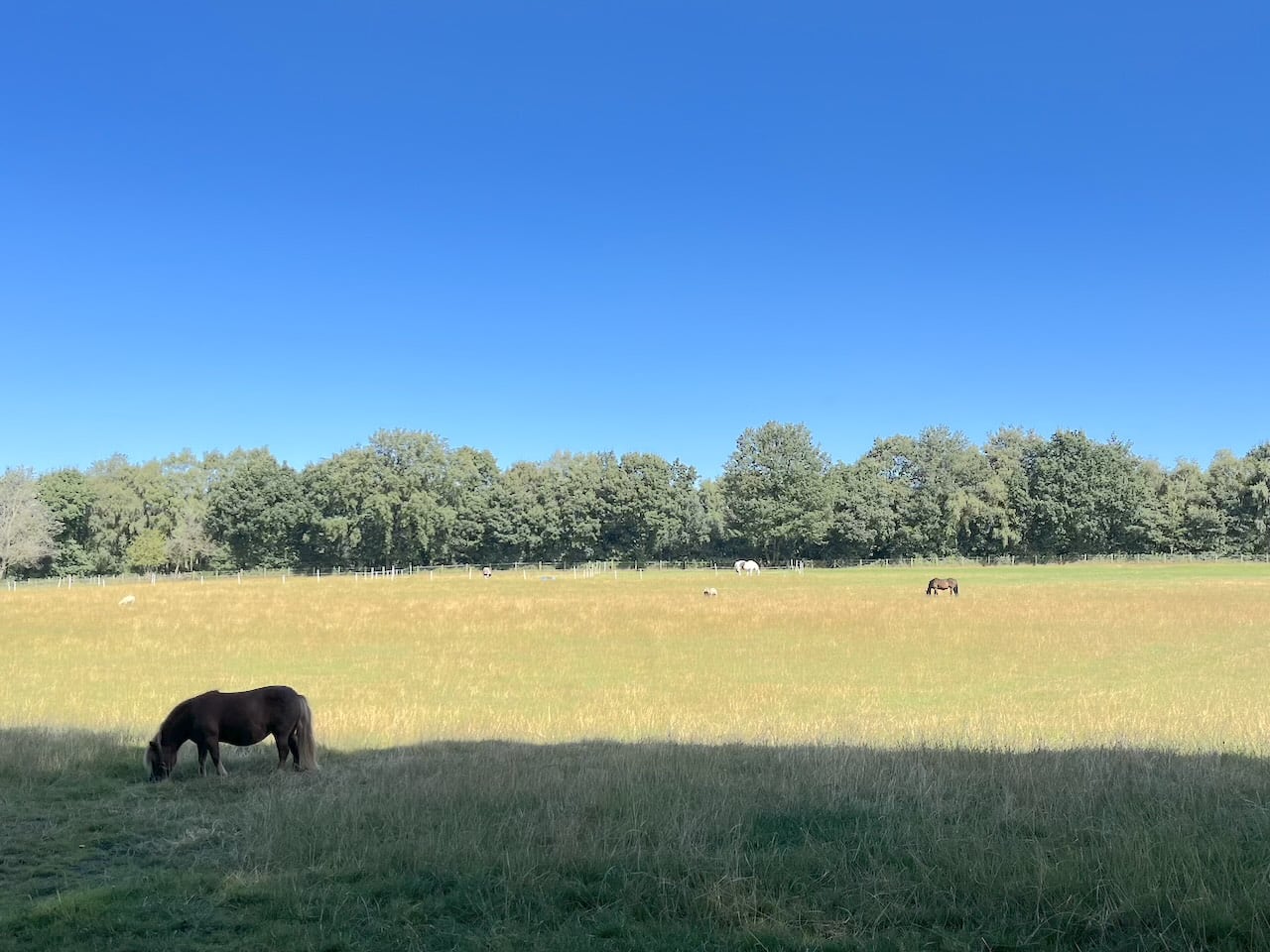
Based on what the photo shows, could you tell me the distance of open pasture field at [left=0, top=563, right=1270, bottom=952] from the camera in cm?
473

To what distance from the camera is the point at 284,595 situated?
5100 centimetres

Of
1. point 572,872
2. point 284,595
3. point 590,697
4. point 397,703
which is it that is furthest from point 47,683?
point 284,595

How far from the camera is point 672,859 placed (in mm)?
5539

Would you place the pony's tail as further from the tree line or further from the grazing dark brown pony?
the tree line

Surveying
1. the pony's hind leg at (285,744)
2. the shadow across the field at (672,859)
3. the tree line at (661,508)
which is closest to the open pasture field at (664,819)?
the shadow across the field at (672,859)

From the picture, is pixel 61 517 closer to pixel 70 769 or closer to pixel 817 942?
pixel 70 769

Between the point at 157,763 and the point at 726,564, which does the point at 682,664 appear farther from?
the point at 726,564

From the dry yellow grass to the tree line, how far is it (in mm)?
58724

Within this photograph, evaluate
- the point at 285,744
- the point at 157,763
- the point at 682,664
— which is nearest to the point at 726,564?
the point at 682,664

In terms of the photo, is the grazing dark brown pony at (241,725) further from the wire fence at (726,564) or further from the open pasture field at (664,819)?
the wire fence at (726,564)

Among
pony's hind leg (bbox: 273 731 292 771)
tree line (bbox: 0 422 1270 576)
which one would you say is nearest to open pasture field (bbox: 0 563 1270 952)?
pony's hind leg (bbox: 273 731 292 771)

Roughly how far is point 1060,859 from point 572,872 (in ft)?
10.4

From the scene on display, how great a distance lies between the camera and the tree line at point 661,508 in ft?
346

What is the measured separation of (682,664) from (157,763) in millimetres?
17732
